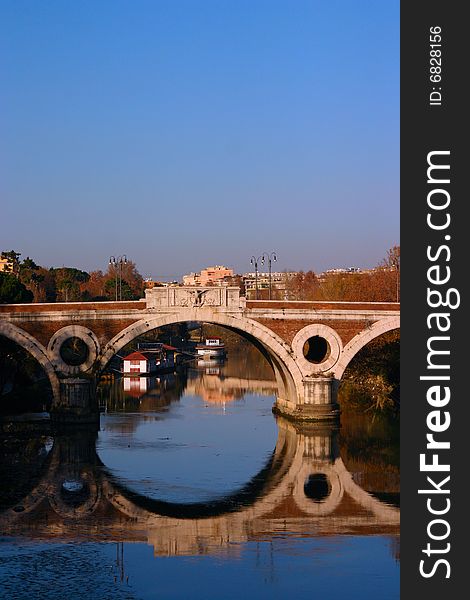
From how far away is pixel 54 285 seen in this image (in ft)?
428

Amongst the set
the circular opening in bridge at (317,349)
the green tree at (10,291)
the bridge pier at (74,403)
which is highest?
the green tree at (10,291)

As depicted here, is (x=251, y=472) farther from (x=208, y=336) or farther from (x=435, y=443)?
(x=208, y=336)

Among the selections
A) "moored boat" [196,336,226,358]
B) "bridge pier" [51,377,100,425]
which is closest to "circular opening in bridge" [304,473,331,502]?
"bridge pier" [51,377,100,425]

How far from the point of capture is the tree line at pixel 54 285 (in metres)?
63.9

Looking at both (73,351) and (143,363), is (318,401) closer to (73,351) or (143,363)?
(73,351)

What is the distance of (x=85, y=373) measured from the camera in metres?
53.9

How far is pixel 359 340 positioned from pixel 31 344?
56.3 feet

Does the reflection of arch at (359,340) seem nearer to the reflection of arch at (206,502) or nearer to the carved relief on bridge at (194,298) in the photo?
the carved relief on bridge at (194,298)

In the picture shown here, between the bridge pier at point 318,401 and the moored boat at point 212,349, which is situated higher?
the moored boat at point 212,349

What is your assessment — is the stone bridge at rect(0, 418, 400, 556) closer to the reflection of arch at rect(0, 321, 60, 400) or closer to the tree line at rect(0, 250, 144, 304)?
the reflection of arch at rect(0, 321, 60, 400)

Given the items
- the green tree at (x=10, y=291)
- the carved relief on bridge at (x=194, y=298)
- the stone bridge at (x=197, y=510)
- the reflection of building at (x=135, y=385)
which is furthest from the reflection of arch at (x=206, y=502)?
the reflection of building at (x=135, y=385)

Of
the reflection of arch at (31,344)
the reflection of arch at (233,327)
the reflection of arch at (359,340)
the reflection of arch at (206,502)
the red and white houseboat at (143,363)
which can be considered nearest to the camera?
the reflection of arch at (206,502)

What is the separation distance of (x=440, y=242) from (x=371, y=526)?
52.0ft

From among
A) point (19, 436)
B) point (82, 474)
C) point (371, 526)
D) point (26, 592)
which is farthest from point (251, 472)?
point (26, 592)
